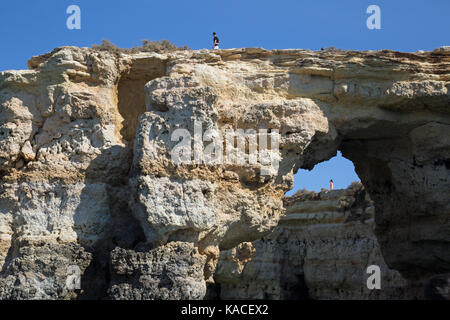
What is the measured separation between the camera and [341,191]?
19.6m

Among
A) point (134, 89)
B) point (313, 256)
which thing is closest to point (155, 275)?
point (134, 89)

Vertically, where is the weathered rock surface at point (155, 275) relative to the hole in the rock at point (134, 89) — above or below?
below

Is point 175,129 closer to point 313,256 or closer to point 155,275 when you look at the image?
point 155,275

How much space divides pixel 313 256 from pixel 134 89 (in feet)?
32.6

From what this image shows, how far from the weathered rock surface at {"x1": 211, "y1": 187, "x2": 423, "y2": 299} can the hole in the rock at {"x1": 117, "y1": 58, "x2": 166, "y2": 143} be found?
25.1 ft

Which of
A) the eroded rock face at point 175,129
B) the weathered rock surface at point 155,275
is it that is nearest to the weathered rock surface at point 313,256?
the eroded rock face at point 175,129

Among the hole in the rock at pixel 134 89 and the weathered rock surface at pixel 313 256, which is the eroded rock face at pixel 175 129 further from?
the weathered rock surface at pixel 313 256

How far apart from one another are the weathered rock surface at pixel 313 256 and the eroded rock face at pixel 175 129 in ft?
19.2

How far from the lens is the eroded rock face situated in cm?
988

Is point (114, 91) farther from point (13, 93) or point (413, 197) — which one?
point (413, 197)

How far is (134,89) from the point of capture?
11719 millimetres

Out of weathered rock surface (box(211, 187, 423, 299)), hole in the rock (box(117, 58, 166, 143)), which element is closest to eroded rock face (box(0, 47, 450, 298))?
hole in the rock (box(117, 58, 166, 143))

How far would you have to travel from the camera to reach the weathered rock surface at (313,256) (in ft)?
60.0

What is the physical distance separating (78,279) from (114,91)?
353 centimetres
